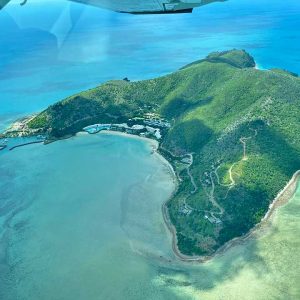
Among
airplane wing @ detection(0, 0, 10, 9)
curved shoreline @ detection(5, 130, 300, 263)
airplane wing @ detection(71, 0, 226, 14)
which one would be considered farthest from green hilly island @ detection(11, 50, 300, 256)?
airplane wing @ detection(0, 0, 10, 9)

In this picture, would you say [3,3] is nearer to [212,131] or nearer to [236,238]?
[236,238]

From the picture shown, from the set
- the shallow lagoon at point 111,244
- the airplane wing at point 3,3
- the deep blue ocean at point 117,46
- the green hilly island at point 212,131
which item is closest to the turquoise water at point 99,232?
the shallow lagoon at point 111,244

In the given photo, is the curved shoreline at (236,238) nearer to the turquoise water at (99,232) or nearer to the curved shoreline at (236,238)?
the curved shoreline at (236,238)

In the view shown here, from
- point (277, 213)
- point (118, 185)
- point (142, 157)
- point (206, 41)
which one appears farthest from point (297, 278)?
point (206, 41)

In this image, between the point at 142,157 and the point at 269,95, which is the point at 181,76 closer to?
the point at 269,95

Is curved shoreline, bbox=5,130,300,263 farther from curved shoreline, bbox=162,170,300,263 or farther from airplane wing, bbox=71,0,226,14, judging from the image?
airplane wing, bbox=71,0,226,14

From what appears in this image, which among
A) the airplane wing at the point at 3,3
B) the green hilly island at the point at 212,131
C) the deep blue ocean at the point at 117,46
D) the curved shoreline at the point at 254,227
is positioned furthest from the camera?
the deep blue ocean at the point at 117,46
